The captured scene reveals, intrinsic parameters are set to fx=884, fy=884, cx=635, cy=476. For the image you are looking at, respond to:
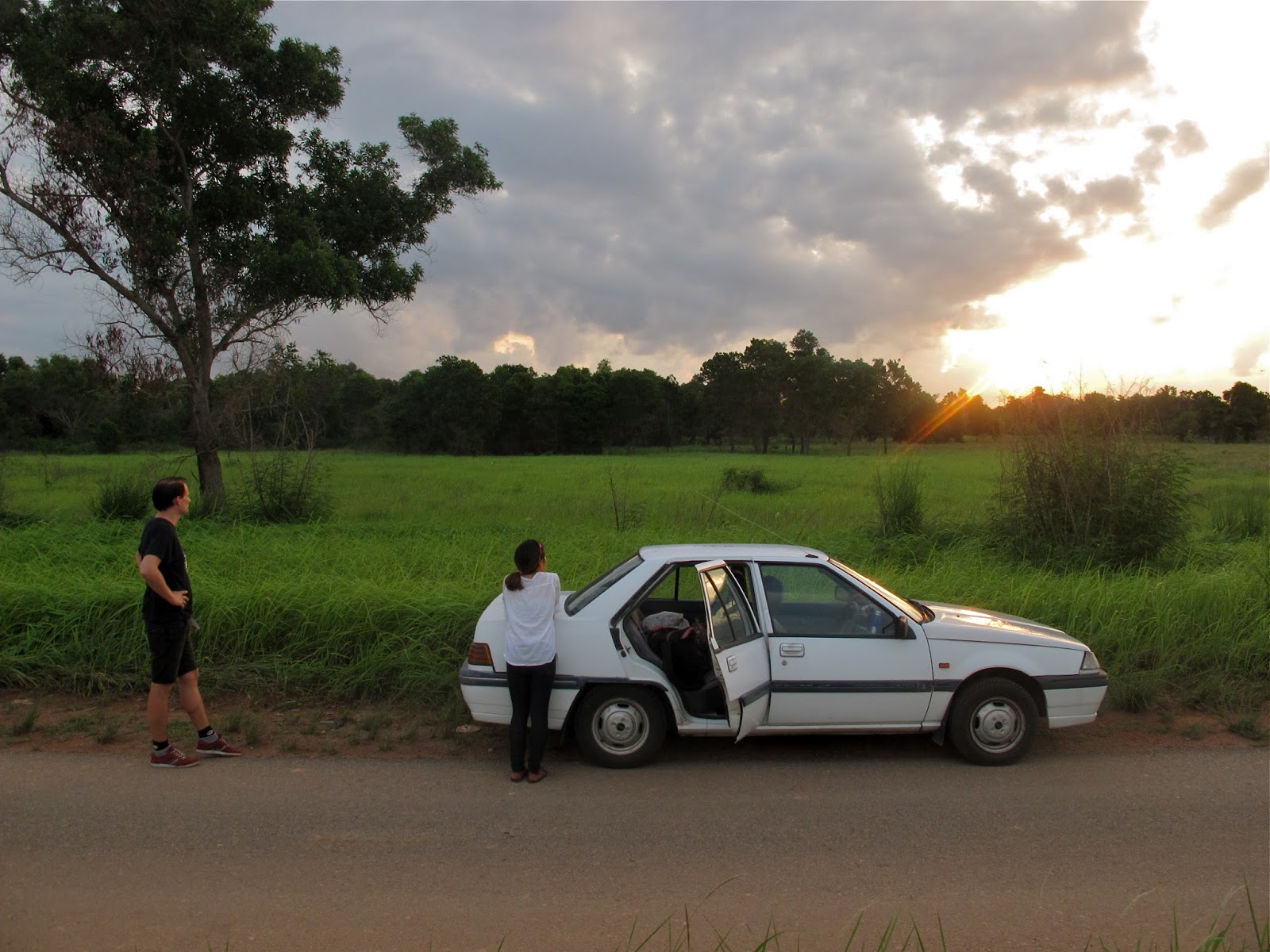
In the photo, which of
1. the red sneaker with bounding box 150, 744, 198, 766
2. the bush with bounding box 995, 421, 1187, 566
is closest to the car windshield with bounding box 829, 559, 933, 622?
the red sneaker with bounding box 150, 744, 198, 766

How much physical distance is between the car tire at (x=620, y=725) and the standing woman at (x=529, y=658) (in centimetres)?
29

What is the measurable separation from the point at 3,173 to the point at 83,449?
40328 mm

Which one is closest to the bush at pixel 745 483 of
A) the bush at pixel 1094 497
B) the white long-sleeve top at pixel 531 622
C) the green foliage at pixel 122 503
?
the bush at pixel 1094 497

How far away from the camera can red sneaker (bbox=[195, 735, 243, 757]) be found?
557cm

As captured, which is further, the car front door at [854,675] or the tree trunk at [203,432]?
the tree trunk at [203,432]

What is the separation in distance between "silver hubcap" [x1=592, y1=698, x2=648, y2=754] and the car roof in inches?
37.2

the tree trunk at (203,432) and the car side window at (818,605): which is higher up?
the tree trunk at (203,432)

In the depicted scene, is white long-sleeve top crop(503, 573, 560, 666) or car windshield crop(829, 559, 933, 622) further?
car windshield crop(829, 559, 933, 622)

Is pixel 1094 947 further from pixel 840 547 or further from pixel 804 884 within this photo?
pixel 840 547

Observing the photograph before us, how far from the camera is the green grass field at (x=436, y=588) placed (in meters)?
7.03

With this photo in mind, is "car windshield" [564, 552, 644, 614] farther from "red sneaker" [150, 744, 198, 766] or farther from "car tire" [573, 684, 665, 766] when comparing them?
"red sneaker" [150, 744, 198, 766]

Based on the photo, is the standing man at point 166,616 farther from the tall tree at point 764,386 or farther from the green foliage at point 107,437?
the tall tree at point 764,386

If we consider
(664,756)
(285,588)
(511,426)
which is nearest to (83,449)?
(511,426)

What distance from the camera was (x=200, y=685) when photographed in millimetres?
6957
